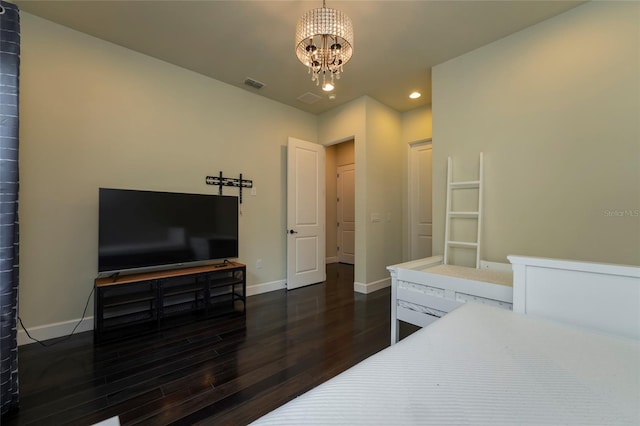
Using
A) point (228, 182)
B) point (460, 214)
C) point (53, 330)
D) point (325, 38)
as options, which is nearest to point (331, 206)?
point (228, 182)

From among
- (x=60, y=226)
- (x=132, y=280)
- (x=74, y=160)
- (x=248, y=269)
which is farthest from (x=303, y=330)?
(x=74, y=160)

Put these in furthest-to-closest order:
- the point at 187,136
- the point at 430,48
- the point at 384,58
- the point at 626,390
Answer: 1. the point at 187,136
2. the point at 384,58
3. the point at 430,48
4. the point at 626,390

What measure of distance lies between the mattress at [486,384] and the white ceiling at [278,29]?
247cm

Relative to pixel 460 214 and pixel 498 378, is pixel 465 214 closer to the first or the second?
pixel 460 214

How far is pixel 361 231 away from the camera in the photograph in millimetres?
3775

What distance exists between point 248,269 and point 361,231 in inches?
66.6

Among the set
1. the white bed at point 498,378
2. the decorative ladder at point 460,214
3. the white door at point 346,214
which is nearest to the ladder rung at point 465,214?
the decorative ladder at point 460,214

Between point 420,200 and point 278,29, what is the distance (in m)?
3.15

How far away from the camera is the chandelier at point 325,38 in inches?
68.4

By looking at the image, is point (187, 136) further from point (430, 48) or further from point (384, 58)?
point (430, 48)

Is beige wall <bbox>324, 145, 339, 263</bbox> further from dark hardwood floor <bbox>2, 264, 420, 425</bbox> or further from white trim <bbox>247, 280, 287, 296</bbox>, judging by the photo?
dark hardwood floor <bbox>2, 264, 420, 425</bbox>

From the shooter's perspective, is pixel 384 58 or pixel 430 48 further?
pixel 384 58

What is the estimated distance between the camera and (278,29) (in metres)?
2.40

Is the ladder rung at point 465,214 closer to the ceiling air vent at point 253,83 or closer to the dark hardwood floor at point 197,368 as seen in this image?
the dark hardwood floor at point 197,368
